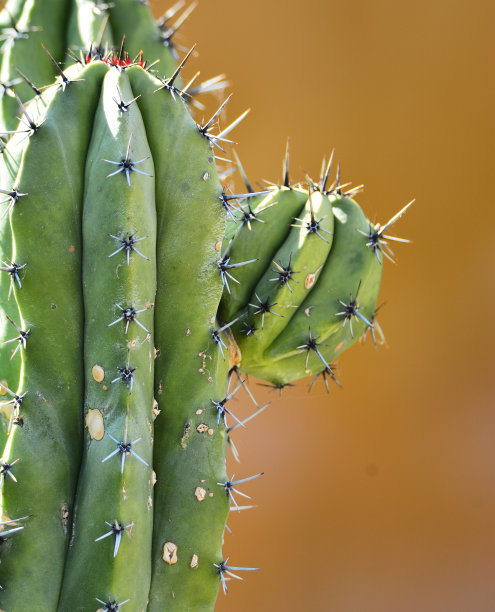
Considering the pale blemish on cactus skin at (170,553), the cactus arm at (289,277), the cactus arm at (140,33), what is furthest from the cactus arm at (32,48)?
the pale blemish on cactus skin at (170,553)

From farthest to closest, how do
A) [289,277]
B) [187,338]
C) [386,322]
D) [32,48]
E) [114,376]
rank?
[386,322]
[32,48]
[289,277]
[187,338]
[114,376]

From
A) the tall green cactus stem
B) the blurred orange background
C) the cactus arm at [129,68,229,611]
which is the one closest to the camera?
the cactus arm at [129,68,229,611]

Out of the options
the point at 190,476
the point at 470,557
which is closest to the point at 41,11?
the point at 190,476

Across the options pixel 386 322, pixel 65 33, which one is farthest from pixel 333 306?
pixel 386 322

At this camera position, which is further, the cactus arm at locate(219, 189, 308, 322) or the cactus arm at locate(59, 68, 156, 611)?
the cactus arm at locate(219, 189, 308, 322)

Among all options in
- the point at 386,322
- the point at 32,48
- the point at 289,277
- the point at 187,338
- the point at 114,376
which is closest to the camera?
the point at 114,376

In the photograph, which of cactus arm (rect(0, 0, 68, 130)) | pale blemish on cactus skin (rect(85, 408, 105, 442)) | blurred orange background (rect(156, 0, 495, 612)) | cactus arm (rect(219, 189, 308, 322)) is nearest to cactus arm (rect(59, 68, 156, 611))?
pale blemish on cactus skin (rect(85, 408, 105, 442))

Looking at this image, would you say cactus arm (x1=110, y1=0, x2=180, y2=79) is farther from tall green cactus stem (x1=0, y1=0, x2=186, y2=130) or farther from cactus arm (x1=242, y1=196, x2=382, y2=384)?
cactus arm (x1=242, y1=196, x2=382, y2=384)

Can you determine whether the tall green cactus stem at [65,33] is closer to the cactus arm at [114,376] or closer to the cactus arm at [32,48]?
the cactus arm at [32,48]

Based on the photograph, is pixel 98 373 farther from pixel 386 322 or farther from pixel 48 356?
pixel 386 322
